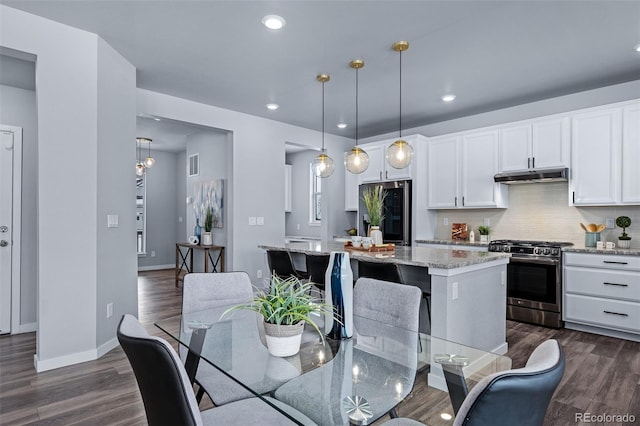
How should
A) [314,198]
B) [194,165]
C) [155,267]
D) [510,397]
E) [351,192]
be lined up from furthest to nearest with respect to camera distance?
[155,267], [314,198], [194,165], [351,192], [510,397]

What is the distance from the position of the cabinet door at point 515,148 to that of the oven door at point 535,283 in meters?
1.18

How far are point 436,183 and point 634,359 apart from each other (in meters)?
3.03

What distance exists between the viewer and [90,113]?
3031 mm

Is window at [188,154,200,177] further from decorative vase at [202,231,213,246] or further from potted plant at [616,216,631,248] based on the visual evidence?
potted plant at [616,216,631,248]

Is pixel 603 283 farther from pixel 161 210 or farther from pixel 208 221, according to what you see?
pixel 161 210

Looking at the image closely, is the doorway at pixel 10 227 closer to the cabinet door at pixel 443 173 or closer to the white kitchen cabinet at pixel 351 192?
the white kitchen cabinet at pixel 351 192

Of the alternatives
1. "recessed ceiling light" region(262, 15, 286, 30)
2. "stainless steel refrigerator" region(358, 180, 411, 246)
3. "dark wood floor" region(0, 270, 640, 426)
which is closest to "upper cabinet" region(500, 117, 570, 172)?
"stainless steel refrigerator" region(358, 180, 411, 246)

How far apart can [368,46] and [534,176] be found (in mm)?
2592

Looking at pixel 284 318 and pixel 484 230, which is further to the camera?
pixel 484 230

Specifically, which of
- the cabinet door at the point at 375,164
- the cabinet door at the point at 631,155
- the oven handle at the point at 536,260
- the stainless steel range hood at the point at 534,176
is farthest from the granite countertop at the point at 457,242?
the cabinet door at the point at 631,155

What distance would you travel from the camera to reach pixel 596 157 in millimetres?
3924

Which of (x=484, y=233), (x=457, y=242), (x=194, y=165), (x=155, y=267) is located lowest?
(x=155, y=267)

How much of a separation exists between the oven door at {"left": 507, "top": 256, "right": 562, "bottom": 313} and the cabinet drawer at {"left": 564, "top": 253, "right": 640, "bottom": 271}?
0.15 m

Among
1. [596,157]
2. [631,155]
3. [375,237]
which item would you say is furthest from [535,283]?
[375,237]
